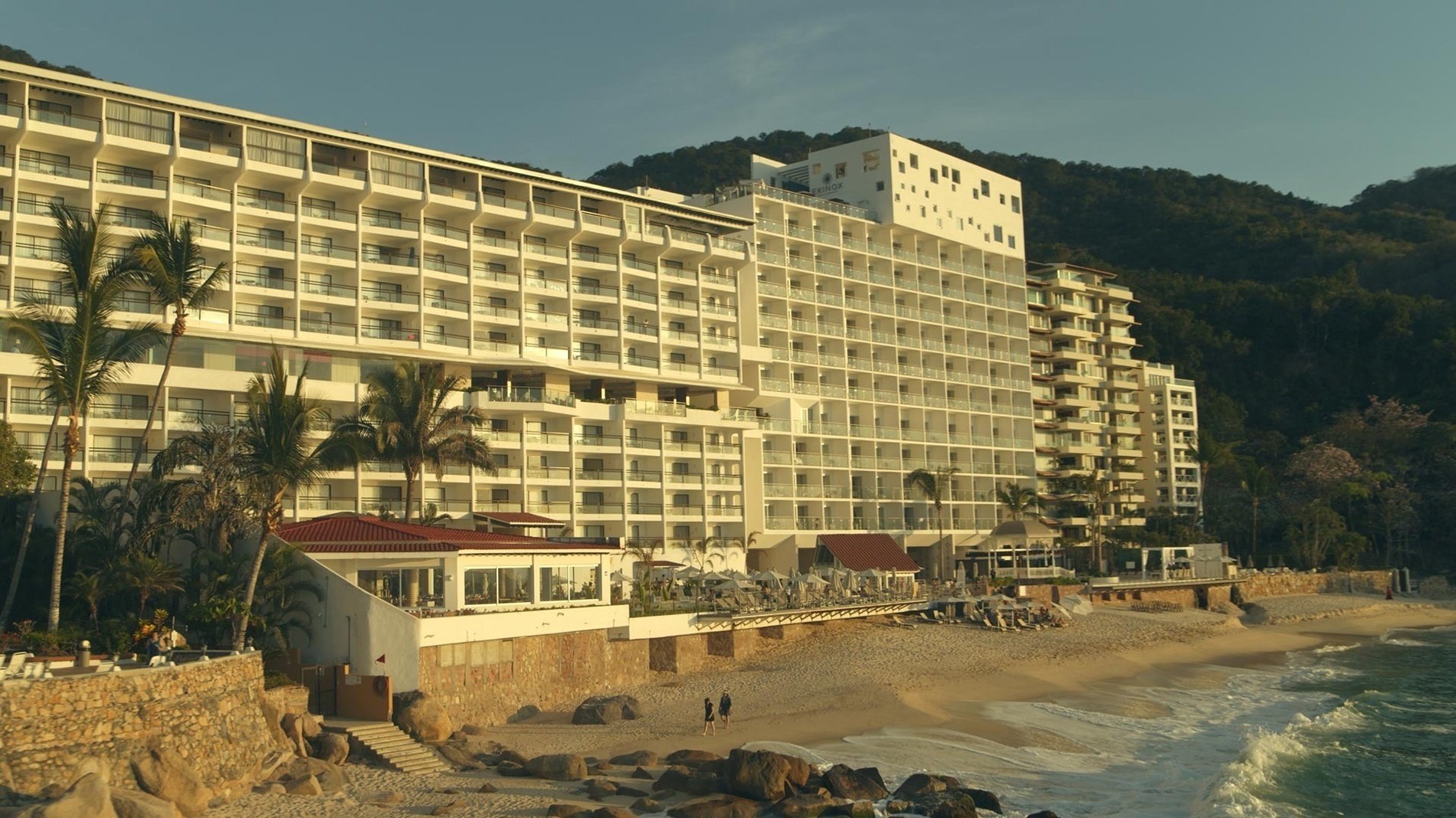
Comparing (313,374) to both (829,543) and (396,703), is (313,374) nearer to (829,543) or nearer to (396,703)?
(396,703)

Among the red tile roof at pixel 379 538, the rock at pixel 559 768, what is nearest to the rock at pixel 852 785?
the rock at pixel 559 768

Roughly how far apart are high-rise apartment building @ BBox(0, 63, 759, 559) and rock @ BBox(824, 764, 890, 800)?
2934cm

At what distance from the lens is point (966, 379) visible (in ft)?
277

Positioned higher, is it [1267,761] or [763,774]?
[763,774]

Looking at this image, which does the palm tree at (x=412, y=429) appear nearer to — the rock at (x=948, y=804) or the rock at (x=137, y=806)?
the rock at (x=137, y=806)

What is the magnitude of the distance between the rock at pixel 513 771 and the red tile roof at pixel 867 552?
40.0 meters

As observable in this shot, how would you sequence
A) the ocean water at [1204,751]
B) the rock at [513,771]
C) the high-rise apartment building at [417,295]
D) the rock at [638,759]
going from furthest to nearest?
1. the high-rise apartment building at [417,295]
2. the rock at [638,759]
3. the ocean water at [1204,751]
4. the rock at [513,771]

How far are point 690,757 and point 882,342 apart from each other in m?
51.5

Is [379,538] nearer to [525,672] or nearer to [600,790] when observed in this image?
[525,672]

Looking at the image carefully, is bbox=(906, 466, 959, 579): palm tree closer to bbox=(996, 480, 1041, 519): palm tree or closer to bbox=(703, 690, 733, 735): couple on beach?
bbox=(996, 480, 1041, 519): palm tree

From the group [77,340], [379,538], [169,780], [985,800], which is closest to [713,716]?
[985,800]

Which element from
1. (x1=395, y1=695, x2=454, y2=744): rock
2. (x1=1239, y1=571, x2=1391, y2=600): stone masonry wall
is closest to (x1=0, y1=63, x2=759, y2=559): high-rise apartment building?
(x1=395, y1=695, x2=454, y2=744): rock

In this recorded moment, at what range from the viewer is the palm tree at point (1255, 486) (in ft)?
298

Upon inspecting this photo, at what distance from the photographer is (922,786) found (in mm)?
28531
